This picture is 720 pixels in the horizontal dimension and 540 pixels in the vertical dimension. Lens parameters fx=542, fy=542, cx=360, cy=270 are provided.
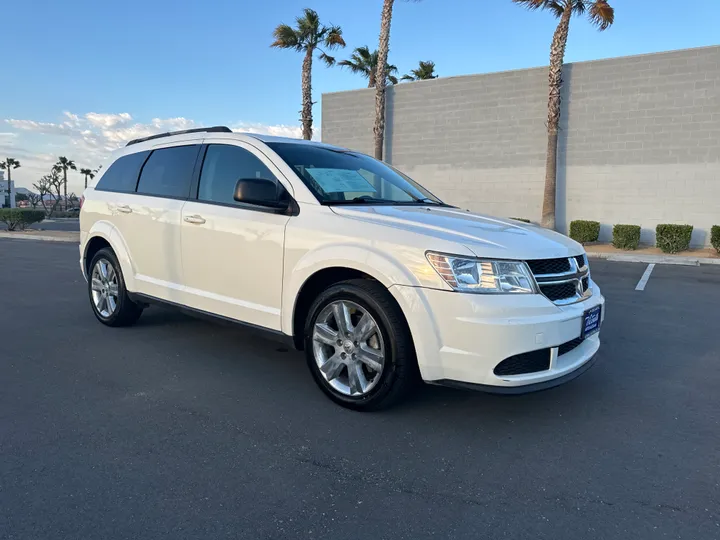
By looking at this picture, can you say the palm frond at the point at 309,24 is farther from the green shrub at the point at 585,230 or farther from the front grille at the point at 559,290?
the front grille at the point at 559,290

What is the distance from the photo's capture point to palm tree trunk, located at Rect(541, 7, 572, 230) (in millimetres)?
16906

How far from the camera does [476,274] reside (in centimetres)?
314

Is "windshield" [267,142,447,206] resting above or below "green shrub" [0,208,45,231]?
above

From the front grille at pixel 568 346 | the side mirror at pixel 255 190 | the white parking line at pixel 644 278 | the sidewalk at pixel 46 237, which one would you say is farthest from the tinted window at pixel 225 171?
the sidewalk at pixel 46 237

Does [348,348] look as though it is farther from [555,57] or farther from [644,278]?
[555,57]

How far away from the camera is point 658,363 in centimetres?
479

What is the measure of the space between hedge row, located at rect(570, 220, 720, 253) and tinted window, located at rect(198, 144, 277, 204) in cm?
1380

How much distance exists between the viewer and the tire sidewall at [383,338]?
3.30 metres

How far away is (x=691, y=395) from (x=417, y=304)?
240 cm

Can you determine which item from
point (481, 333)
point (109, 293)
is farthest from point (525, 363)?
point (109, 293)

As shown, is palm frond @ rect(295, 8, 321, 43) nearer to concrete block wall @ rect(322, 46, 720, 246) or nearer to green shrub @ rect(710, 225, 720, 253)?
concrete block wall @ rect(322, 46, 720, 246)

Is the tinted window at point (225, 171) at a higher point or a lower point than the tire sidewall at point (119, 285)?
higher

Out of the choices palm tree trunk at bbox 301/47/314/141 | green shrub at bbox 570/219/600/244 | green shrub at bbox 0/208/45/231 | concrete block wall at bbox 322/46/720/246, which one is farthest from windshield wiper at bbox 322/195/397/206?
green shrub at bbox 0/208/45/231

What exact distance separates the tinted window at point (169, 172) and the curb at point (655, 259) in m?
12.7
